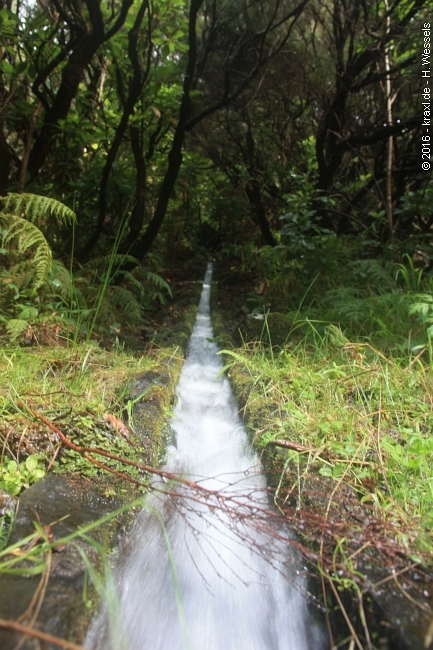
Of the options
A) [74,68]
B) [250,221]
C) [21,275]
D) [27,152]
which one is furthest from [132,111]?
[250,221]

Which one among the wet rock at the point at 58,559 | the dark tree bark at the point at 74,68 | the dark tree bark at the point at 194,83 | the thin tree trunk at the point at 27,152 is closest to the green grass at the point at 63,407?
the wet rock at the point at 58,559

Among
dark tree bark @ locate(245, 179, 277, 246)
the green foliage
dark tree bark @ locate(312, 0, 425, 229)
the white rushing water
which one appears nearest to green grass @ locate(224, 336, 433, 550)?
the white rushing water

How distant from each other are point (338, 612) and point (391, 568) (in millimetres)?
186

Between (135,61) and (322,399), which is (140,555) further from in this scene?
(135,61)

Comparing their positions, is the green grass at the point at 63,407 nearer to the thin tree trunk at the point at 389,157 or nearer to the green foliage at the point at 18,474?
the green foliage at the point at 18,474

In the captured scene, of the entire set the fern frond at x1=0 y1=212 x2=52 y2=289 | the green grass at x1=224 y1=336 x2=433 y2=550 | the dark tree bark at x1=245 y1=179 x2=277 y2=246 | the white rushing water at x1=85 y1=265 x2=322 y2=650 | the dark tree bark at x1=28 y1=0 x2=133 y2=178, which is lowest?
the white rushing water at x1=85 y1=265 x2=322 y2=650

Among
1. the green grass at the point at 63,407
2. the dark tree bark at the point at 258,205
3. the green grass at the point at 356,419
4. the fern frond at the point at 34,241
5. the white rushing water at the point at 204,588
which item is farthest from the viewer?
the dark tree bark at the point at 258,205

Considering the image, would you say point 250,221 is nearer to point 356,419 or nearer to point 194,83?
point 194,83

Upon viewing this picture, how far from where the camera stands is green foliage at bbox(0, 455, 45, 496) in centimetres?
145

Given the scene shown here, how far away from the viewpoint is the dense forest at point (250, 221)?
1.84 metres

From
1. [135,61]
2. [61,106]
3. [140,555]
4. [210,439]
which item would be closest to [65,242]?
[61,106]

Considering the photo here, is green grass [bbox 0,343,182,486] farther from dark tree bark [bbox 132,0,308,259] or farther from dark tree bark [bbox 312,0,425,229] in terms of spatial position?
dark tree bark [bbox 312,0,425,229]

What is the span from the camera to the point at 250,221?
28.1 ft

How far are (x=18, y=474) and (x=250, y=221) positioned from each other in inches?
303
